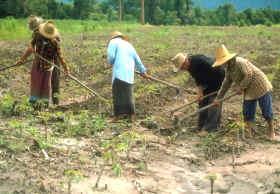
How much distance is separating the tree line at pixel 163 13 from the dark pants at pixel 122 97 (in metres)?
26.3

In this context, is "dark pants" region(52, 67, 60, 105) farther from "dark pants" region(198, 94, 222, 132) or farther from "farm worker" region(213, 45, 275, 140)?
"farm worker" region(213, 45, 275, 140)

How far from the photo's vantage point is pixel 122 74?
862 cm

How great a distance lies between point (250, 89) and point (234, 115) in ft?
4.71

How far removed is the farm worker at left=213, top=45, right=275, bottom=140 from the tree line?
2740 cm

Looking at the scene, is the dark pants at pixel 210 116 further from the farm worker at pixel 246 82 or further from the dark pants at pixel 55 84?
the dark pants at pixel 55 84

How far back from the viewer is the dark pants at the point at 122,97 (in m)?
8.69

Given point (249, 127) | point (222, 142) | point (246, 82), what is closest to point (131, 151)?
point (222, 142)

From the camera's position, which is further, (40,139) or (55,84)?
(55,84)

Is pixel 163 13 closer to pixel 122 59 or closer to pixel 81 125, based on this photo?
pixel 122 59

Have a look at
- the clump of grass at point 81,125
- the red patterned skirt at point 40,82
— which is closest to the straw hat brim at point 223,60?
the clump of grass at point 81,125

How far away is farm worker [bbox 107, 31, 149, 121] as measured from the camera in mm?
8609

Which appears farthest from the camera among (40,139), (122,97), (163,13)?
(163,13)

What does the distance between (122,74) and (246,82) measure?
1.82 metres

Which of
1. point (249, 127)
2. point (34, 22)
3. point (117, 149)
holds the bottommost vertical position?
point (249, 127)
